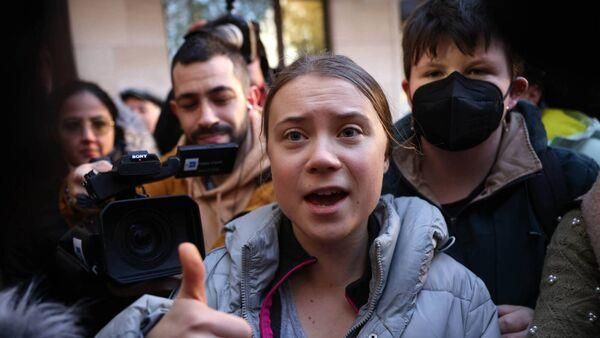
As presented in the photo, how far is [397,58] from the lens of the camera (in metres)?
9.21

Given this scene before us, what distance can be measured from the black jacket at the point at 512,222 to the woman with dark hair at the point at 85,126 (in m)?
1.84

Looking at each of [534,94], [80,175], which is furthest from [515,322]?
[534,94]

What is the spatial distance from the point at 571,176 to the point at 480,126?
36cm

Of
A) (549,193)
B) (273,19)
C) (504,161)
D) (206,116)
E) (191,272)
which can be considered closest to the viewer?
(191,272)

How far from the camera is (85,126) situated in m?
3.49

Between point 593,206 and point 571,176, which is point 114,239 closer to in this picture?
point 593,206

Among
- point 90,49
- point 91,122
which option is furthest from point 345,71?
point 90,49

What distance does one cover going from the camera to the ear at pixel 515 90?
8.04 ft

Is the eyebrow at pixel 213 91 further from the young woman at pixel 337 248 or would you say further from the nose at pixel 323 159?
the nose at pixel 323 159

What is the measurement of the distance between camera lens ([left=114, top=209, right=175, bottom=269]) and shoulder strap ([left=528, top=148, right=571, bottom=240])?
1.27m

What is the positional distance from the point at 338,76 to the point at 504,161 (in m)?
0.78

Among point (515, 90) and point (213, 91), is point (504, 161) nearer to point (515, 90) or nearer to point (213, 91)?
point (515, 90)

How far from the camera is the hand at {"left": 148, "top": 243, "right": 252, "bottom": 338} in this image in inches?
59.0

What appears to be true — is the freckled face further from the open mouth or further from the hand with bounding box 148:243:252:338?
the hand with bounding box 148:243:252:338
